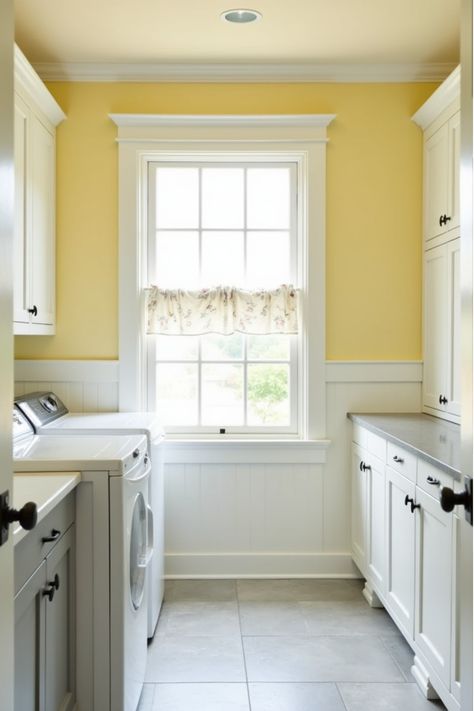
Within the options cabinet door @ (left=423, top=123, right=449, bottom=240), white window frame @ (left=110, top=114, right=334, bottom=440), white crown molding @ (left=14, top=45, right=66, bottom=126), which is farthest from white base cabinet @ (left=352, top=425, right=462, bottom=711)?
white crown molding @ (left=14, top=45, right=66, bottom=126)

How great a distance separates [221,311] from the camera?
11.8 feet

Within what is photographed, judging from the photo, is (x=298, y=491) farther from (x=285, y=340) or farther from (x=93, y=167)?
(x=93, y=167)

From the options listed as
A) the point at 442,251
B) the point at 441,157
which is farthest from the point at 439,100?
the point at 442,251

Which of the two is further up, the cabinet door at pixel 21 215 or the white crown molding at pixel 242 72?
the white crown molding at pixel 242 72

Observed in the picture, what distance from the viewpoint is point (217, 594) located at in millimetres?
3385

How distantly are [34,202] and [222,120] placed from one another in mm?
1074

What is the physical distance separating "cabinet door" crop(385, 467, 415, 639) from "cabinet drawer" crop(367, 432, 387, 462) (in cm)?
10

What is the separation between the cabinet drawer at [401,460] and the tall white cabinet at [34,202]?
164 cm

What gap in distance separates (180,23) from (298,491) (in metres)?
2.37

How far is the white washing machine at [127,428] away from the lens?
2869mm

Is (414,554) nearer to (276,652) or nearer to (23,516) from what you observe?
(276,652)

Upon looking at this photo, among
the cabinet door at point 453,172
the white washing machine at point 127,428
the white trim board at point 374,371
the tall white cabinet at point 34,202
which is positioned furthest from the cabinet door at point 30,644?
the cabinet door at point 453,172

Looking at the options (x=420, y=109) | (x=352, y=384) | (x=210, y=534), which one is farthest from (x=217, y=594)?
(x=420, y=109)

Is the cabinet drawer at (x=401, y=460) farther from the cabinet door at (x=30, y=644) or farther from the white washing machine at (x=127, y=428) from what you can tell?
the cabinet door at (x=30, y=644)
